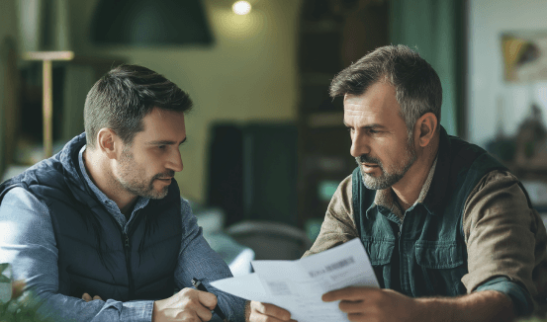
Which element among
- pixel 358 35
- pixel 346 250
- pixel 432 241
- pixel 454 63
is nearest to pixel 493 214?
pixel 432 241

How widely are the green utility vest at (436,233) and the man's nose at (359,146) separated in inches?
7.1

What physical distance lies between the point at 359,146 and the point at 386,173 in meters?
0.10

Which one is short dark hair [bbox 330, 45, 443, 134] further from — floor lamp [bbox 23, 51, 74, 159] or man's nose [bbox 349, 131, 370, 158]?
floor lamp [bbox 23, 51, 74, 159]

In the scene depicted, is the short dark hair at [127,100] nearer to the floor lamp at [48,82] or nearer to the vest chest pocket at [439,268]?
the vest chest pocket at [439,268]

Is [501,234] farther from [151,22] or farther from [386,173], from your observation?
[151,22]

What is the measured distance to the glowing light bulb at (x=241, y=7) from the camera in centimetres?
338

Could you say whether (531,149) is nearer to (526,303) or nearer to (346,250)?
(526,303)

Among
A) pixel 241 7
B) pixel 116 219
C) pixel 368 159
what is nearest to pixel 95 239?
pixel 116 219

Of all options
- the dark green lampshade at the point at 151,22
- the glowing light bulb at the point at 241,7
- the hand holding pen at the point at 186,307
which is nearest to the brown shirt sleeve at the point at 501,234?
the hand holding pen at the point at 186,307

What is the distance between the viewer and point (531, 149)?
9.87 feet

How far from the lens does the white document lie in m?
0.78

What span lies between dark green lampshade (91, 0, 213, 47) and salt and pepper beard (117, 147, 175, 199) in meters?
0.97

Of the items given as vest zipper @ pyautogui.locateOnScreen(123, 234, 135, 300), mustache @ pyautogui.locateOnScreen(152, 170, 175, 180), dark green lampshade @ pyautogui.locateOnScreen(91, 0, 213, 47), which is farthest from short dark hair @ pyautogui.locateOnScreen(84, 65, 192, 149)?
dark green lampshade @ pyautogui.locateOnScreen(91, 0, 213, 47)

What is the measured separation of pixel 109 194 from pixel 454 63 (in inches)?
93.7
